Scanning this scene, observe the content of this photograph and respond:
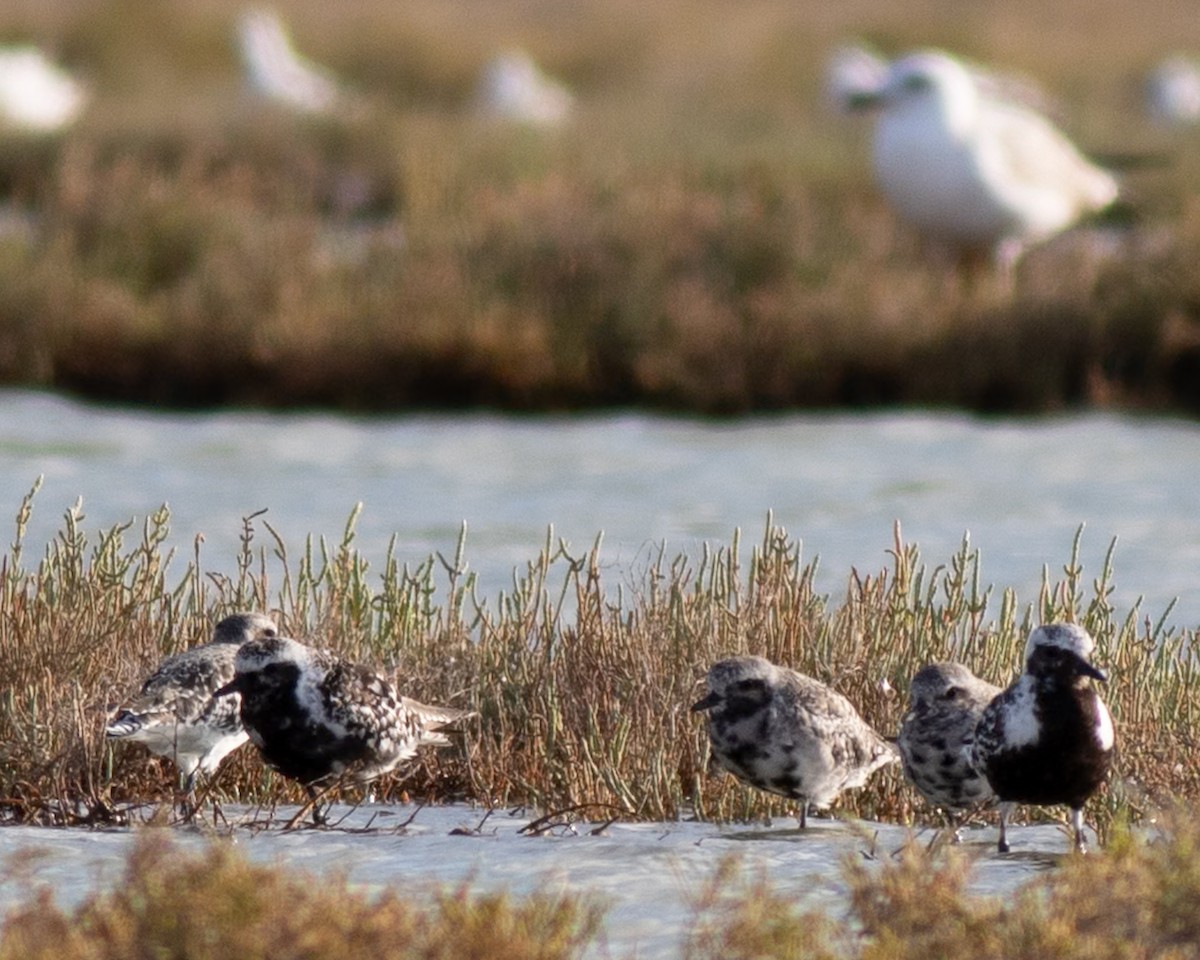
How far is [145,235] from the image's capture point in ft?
64.7

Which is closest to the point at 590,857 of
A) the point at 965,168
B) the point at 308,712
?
the point at 308,712

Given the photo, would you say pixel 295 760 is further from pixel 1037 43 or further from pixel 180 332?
pixel 1037 43

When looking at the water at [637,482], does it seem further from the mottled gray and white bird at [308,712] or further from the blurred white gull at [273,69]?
the blurred white gull at [273,69]

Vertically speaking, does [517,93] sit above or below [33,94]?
above

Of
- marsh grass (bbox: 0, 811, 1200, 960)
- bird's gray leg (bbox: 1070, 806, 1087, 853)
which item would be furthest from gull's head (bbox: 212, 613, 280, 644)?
bird's gray leg (bbox: 1070, 806, 1087, 853)

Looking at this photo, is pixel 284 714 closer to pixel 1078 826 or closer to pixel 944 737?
pixel 944 737

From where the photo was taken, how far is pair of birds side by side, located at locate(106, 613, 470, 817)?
7.10 meters

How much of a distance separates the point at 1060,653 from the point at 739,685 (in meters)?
1.05

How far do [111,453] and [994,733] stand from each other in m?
10.5

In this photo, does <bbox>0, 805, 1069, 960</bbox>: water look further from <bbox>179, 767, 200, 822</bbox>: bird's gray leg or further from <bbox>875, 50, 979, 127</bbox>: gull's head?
<bbox>875, 50, 979, 127</bbox>: gull's head

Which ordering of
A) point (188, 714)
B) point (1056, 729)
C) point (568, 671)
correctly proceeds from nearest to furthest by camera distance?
point (1056, 729), point (188, 714), point (568, 671)

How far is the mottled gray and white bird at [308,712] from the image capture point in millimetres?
7094

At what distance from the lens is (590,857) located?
6.74 metres

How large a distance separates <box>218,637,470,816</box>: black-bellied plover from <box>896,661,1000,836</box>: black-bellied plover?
154 cm
